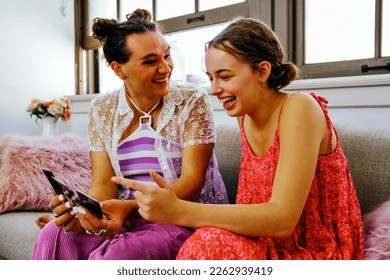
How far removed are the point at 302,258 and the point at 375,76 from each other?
75 centimetres

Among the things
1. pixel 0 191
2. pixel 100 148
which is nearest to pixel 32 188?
pixel 0 191

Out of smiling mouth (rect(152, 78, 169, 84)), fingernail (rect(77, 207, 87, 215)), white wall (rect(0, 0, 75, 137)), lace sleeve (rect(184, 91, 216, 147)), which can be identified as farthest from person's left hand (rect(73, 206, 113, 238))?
white wall (rect(0, 0, 75, 137))

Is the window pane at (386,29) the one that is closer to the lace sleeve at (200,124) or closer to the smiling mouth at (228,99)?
the lace sleeve at (200,124)

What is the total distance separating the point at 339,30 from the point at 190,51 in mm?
804

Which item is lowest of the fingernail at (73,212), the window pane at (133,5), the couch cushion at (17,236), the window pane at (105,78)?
the couch cushion at (17,236)

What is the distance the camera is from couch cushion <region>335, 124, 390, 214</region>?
112 cm

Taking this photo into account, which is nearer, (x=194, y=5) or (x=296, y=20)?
(x=296, y=20)

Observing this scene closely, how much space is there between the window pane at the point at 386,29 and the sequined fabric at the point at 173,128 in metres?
0.71

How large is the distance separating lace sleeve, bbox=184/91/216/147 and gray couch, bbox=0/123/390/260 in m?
0.26

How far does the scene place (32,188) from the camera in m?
1.59

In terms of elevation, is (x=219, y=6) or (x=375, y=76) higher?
(x=219, y=6)

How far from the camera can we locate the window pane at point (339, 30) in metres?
1.59

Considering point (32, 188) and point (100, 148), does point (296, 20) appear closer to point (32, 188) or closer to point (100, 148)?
point (100, 148)

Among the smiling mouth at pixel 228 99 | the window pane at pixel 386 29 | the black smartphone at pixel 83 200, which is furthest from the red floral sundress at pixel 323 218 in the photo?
the window pane at pixel 386 29
